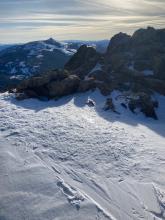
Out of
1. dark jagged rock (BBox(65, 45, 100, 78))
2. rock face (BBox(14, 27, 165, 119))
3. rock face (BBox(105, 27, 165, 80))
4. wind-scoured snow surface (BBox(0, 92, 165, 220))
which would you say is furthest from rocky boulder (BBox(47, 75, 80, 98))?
rock face (BBox(105, 27, 165, 80))

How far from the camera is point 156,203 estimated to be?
1702cm

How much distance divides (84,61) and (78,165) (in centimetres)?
3089

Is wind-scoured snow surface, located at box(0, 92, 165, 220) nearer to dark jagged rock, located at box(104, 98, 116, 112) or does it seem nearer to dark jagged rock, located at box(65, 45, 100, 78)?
dark jagged rock, located at box(104, 98, 116, 112)

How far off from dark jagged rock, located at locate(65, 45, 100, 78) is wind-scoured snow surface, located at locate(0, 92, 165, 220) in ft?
45.4

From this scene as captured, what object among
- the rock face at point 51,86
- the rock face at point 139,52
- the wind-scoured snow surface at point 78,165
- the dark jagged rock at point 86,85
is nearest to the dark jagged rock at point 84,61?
the rock face at point 139,52

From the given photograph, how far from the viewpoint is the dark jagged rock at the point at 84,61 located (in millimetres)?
44500

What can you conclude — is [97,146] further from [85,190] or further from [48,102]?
[48,102]

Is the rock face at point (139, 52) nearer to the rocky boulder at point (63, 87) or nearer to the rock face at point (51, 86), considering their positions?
the rocky boulder at point (63, 87)

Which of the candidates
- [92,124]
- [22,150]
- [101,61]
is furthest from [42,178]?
[101,61]

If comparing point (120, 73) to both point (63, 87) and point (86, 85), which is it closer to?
point (86, 85)

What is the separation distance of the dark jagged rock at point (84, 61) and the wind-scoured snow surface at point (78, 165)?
→ 1382 centimetres

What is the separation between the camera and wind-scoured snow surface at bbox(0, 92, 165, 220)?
52.2ft

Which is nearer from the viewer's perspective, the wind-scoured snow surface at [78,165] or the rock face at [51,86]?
the wind-scoured snow surface at [78,165]

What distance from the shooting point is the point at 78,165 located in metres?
20.4
